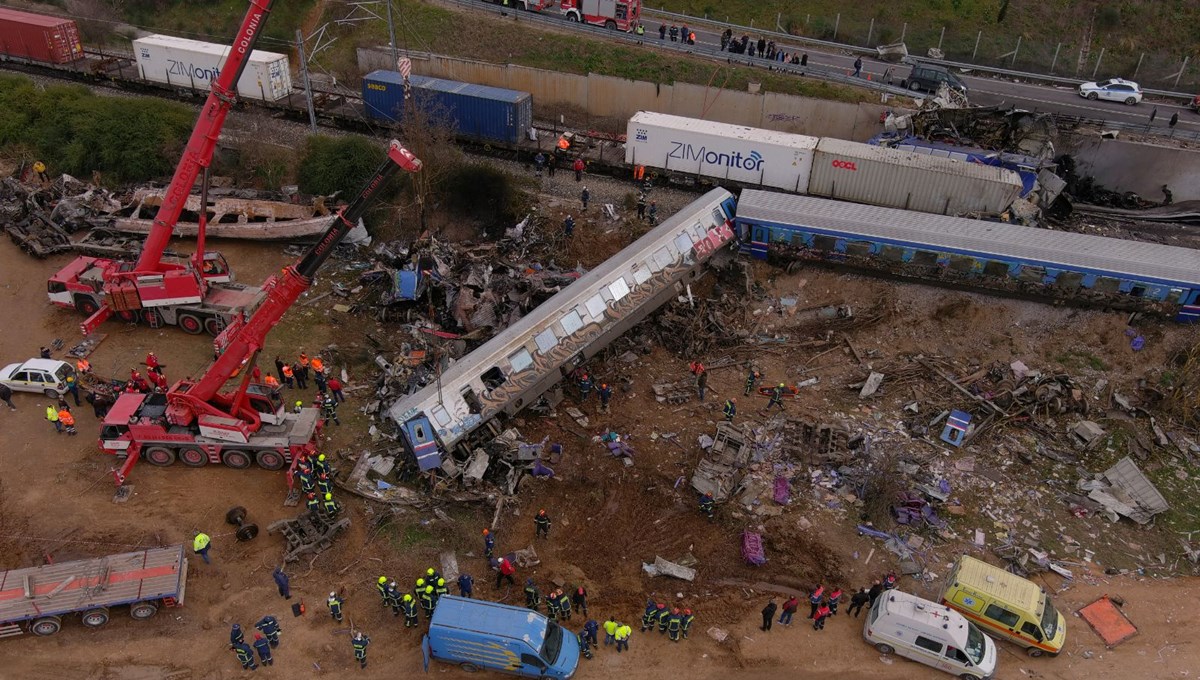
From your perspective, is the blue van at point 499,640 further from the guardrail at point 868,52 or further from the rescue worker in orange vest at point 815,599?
the guardrail at point 868,52

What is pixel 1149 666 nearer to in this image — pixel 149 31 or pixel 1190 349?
pixel 1190 349

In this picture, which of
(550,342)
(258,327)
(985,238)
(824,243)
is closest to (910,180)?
(985,238)

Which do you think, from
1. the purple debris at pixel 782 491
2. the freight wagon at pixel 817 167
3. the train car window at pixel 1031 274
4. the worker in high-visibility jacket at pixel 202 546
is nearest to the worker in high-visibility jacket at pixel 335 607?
the worker in high-visibility jacket at pixel 202 546

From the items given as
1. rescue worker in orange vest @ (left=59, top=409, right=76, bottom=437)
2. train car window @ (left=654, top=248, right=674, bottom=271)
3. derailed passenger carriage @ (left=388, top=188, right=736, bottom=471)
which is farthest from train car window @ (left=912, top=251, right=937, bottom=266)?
rescue worker in orange vest @ (left=59, top=409, right=76, bottom=437)

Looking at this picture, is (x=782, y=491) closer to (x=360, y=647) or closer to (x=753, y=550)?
(x=753, y=550)

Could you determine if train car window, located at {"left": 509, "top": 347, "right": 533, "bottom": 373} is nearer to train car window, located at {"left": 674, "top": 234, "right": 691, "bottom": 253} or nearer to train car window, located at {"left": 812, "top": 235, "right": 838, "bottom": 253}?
train car window, located at {"left": 674, "top": 234, "right": 691, "bottom": 253}

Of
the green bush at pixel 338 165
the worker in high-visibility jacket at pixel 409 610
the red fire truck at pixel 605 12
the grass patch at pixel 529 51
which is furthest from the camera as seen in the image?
the red fire truck at pixel 605 12
